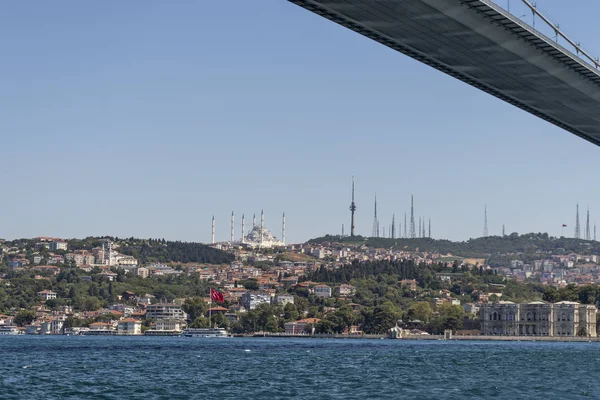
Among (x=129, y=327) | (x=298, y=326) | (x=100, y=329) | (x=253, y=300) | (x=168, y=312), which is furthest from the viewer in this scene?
(x=253, y=300)

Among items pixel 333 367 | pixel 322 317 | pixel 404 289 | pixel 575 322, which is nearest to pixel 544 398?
pixel 333 367

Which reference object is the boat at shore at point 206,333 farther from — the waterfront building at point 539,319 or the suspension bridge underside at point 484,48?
the suspension bridge underside at point 484,48

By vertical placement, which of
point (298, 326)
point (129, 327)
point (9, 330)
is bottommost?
point (9, 330)

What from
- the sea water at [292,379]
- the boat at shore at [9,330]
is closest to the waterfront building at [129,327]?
the boat at shore at [9,330]

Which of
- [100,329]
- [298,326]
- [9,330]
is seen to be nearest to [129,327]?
[100,329]

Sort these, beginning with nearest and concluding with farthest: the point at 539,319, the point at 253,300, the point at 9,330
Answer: the point at 539,319
the point at 9,330
the point at 253,300

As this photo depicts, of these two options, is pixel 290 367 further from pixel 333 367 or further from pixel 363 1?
pixel 363 1

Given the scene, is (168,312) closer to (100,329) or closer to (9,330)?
(100,329)
